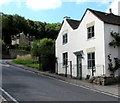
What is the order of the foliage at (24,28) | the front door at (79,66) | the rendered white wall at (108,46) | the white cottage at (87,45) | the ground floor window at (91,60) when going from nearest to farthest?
the rendered white wall at (108,46) < the white cottage at (87,45) < the ground floor window at (91,60) < the front door at (79,66) < the foliage at (24,28)

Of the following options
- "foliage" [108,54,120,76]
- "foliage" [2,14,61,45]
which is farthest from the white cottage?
"foliage" [2,14,61,45]

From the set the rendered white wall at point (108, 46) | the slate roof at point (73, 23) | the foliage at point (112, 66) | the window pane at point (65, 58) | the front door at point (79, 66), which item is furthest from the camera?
the window pane at point (65, 58)

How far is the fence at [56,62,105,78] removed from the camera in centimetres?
2119

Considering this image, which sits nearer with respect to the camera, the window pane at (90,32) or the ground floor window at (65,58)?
the window pane at (90,32)

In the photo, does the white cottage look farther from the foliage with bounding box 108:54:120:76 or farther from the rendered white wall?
the foliage with bounding box 108:54:120:76

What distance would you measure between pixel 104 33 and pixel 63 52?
8.39 m

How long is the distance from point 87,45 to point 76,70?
304cm

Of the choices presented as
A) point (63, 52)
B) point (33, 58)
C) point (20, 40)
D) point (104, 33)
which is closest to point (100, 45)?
point (104, 33)

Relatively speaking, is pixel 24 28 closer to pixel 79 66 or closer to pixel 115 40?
pixel 79 66

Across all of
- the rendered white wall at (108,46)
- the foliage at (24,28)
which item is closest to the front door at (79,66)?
the rendered white wall at (108,46)

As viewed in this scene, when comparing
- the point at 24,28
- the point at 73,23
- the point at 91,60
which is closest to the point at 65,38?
the point at 73,23

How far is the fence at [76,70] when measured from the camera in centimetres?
2119

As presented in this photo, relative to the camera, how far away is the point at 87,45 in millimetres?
23438

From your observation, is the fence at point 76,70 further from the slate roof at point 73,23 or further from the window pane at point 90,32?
the slate roof at point 73,23
